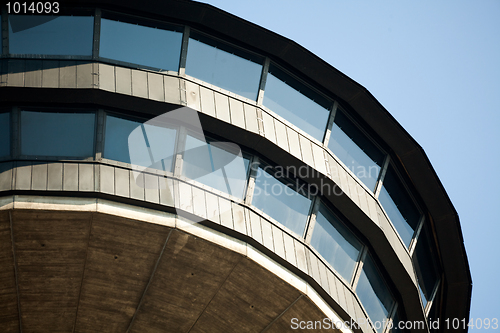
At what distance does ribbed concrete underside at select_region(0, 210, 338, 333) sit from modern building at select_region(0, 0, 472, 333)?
0.14 feet

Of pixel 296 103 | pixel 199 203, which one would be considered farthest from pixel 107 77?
pixel 296 103

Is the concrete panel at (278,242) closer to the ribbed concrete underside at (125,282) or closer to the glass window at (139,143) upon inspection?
the ribbed concrete underside at (125,282)

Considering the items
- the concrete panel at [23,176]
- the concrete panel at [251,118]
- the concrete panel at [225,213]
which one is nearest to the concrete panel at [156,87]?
the concrete panel at [251,118]

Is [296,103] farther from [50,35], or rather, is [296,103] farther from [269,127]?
[50,35]

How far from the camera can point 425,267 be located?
18859mm

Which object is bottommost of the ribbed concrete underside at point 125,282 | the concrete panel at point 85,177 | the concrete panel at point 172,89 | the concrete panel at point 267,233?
the ribbed concrete underside at point 125,282

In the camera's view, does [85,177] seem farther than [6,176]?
Yes

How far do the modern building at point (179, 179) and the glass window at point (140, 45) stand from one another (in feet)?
0.12

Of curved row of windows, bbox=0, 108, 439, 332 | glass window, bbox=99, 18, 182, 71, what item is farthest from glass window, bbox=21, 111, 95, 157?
glass window, bbox=99, 18, 182, 71

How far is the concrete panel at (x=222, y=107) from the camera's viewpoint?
1439 cm

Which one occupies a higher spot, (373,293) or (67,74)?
(67,74)

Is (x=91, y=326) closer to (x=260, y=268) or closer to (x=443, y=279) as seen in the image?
(x=260, y=268)

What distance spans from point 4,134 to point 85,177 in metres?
2.48

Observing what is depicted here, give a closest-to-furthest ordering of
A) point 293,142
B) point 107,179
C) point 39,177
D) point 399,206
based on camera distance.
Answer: point 39,177 → point 107,179 → point 293,142 → point 399,206
